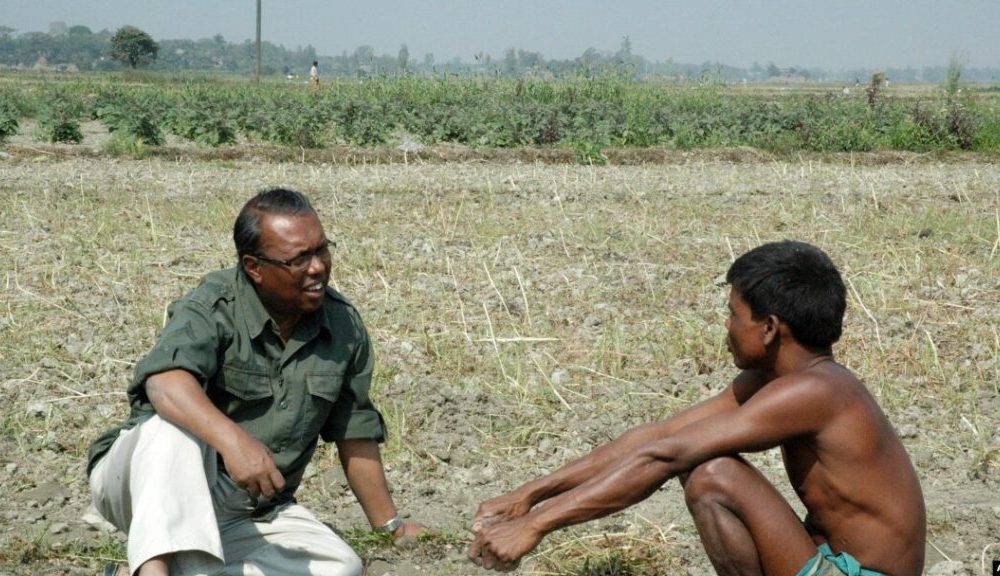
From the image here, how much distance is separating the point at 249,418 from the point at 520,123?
1279cm

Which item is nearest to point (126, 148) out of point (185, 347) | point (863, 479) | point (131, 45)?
point (185, 347)

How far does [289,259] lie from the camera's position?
322 cm

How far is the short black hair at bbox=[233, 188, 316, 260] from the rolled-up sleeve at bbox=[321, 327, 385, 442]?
16.3 inches

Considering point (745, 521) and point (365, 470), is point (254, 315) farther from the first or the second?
point (745, 521)

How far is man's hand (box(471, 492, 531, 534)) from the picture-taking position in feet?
10.2

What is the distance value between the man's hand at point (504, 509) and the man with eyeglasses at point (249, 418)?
0.45m

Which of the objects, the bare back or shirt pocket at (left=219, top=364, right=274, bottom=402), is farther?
shirt pocket at (left=219, top=364, right=274, bottom=402)

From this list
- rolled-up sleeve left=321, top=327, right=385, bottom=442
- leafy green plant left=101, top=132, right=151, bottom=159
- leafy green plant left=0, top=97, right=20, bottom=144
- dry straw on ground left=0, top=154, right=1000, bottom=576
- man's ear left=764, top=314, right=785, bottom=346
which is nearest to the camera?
man's ear left=764, top=314, right=785, bottom=346

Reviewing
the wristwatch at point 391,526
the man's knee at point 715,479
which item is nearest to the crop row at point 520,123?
the wristwatch at point 391,526

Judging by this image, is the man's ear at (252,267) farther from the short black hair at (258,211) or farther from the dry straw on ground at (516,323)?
the dry straw on ground at (516,323)

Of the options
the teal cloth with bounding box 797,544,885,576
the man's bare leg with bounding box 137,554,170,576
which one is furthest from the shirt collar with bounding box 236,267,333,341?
the teal cloth with bounding box 797,544,885,576

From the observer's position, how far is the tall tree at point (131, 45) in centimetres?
6919

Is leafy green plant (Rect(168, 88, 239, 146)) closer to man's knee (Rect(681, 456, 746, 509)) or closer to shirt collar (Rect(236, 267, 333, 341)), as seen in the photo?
shirt collar (Rect(236, 267, 333, 341))

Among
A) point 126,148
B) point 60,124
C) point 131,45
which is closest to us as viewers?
point 126,148
